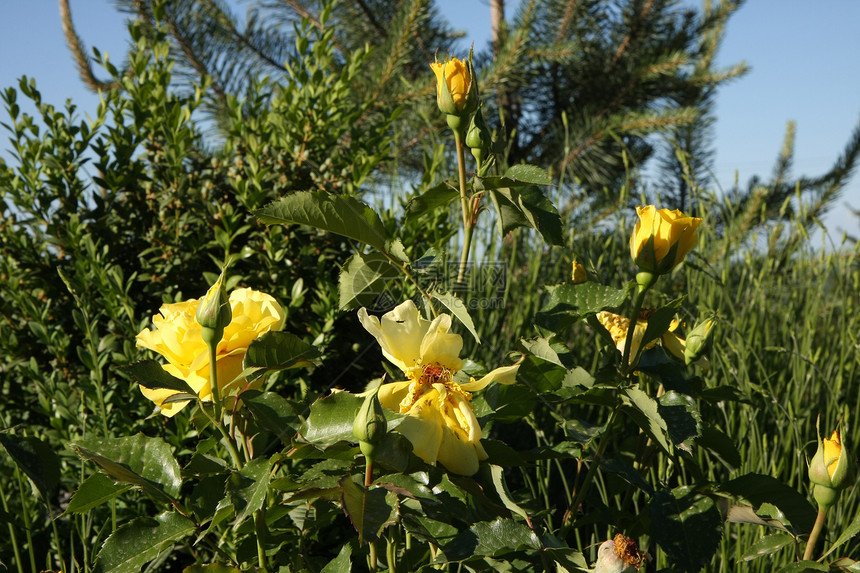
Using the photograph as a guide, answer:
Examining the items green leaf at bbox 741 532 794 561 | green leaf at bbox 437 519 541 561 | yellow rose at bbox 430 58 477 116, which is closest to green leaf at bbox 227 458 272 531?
green leaf at bbox 437 519 541 561

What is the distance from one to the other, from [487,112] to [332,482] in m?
3.11

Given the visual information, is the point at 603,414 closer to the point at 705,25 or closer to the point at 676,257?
the point at 676,257

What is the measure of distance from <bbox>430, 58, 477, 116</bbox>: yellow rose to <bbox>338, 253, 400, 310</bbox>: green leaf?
155mm

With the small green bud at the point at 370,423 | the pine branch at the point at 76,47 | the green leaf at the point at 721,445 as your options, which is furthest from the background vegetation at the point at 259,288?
the pine branch at the point at 76,47

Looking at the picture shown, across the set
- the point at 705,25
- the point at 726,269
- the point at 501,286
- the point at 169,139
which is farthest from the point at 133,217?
the point at 705,25

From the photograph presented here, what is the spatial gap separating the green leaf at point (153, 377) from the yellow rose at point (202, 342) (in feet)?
0.05

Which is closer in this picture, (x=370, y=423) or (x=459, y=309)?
(x=370, y=423)

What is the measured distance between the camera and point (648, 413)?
571 millimetres

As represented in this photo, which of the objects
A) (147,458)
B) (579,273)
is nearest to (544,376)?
(579,273)

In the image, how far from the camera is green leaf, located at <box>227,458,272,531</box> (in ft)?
1.66

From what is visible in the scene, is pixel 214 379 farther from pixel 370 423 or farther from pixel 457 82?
pixel 457 82

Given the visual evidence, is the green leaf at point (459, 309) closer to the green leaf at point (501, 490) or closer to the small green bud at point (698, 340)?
the green leaf at point (501, 490)

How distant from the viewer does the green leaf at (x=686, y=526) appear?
598 mm

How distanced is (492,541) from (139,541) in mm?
292
